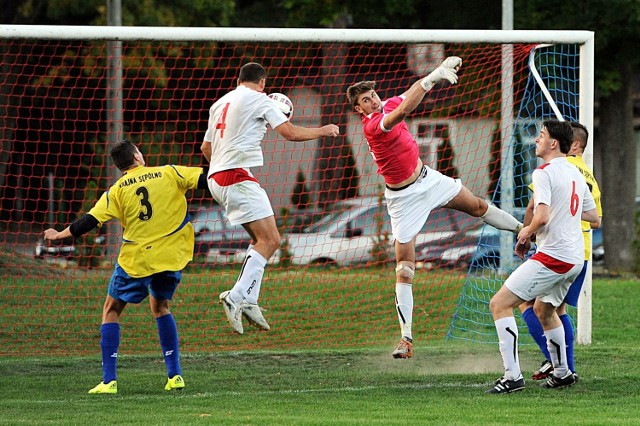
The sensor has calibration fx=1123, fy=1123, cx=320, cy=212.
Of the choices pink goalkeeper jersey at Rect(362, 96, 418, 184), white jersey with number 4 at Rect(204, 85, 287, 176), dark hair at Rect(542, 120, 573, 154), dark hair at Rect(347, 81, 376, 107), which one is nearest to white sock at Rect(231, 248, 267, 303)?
white jersey with number 4 at Rect(204, 85, 287, 176)

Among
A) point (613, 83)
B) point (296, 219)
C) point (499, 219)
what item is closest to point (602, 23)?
point (613, 83)

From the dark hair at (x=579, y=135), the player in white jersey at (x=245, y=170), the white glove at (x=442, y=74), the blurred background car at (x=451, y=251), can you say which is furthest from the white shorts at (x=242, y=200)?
the blurred background car at (x=451, y=251)

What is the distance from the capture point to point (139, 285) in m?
8.94

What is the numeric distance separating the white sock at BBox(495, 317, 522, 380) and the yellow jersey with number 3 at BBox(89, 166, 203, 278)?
101 inches

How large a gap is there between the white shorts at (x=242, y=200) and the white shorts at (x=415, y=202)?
1.33m

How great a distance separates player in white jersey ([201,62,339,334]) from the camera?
29.2 feet

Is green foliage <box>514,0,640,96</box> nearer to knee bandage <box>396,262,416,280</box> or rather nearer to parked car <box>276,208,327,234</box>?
parked car <box>276,208,327,234</box>

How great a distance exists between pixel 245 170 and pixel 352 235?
8.10 meters

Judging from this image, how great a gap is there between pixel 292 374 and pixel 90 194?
9184mm

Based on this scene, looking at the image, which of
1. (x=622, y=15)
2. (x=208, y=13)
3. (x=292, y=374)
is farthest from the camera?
(x=208, y=13)

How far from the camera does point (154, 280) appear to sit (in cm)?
905

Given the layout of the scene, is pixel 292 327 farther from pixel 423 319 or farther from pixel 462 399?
pixel 462 399

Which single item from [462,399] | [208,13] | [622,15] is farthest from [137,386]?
[208,13]

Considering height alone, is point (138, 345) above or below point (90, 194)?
below
